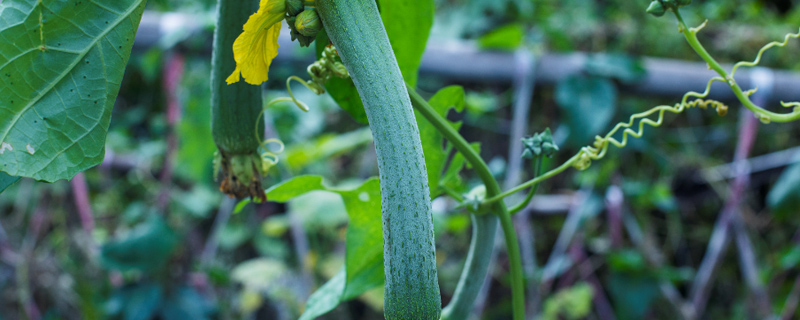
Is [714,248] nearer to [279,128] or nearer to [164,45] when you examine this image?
[279,128]

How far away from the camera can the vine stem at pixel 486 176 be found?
34cm

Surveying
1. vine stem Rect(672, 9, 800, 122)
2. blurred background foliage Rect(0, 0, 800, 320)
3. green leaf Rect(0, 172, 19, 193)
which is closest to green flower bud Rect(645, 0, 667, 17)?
vine stem Rect(672, 9, 800, 122)

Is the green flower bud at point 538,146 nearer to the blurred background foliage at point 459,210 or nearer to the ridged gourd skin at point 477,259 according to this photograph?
the ridged gourd skin at point 477,259

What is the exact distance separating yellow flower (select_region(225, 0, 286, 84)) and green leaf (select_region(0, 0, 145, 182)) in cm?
7

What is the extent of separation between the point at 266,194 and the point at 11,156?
0.19 meters

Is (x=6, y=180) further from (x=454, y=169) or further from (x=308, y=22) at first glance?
(x=454, y=169)

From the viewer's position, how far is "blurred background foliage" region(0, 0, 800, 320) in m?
1.22

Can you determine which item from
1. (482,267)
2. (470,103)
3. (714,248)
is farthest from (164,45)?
(714,248)

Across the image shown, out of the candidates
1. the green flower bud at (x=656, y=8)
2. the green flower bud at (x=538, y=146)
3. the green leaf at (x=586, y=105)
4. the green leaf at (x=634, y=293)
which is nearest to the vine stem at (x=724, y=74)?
the green flower bud at (x=656, y=8)

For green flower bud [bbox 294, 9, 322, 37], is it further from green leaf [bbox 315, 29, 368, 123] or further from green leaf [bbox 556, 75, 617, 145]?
green leaf [bbox 556, 75, 617, 145]

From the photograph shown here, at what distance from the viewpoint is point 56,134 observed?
288 mm

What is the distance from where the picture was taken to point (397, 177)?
238 mm

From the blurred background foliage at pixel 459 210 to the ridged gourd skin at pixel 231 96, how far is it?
30.1 inches

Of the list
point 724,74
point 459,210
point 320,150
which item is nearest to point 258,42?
point 724,74
